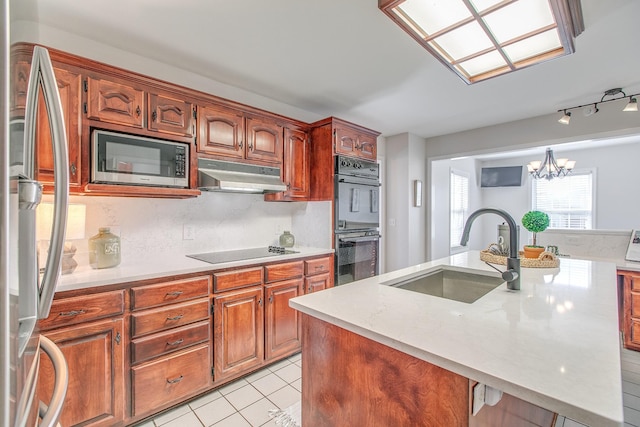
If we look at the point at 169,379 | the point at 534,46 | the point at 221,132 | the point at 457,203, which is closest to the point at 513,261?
the point at 534,46

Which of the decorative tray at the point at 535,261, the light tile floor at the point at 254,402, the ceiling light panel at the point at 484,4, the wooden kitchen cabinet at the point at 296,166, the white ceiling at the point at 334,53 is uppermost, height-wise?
the white ceiling at the point at 334,53

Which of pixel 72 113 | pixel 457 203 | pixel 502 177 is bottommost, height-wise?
pixel 457 203

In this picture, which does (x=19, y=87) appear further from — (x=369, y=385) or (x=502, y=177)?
(x=502, y=177)

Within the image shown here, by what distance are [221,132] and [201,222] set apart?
0.84 meters

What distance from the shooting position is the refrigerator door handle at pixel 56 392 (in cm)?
54

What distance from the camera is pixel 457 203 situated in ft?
20.0

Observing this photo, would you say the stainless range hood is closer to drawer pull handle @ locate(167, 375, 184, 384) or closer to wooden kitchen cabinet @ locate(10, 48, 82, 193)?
wooden kitchen cabinet @ locate(10, 48, 82, 193)

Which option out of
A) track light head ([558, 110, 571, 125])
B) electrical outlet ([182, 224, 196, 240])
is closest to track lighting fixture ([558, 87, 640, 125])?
track light head ([558, 110, 571, 125])

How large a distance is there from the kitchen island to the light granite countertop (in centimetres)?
103

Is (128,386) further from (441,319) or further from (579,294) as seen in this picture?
(579,294)

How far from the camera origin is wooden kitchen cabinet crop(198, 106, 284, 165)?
2371 mm

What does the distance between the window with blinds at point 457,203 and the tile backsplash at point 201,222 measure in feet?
11.6

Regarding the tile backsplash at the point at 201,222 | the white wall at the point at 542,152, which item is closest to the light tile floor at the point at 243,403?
the tile backsplash at the point at 201,222

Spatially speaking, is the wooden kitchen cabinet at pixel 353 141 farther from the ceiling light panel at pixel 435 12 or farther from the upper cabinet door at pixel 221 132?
the ceiling light panel at pixel 435 12
